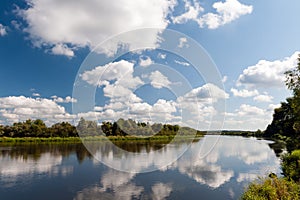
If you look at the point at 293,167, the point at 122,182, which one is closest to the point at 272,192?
the point at 293,167

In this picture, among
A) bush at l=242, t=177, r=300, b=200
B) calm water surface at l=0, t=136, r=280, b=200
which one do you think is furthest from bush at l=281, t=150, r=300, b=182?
bush at l=242, t=177, r=300, b=200

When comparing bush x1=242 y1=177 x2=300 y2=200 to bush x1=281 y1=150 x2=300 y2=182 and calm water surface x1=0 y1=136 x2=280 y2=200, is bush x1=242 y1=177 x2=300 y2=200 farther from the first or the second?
calm water surface x1=0 y1=136 x2=280 y2=200

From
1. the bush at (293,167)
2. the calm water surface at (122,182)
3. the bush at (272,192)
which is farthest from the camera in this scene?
the calm water surface at (122,182)

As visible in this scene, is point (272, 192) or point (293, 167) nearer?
point (272, 192)

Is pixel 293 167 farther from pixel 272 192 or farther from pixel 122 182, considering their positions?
pixel 122 182

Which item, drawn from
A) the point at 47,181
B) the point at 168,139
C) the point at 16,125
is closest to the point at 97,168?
the point at 47,181

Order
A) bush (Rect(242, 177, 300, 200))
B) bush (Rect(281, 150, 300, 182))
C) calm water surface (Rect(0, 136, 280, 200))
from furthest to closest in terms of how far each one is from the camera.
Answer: calm water surface (Rect(0, 136, 280, 200)), bush (Rect(281, 150, 300, 182)), bush (Rect(242, 177, 300, 200))

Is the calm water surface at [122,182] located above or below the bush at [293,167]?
below

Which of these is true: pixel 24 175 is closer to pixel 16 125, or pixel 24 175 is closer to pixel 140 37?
pixel 140 37

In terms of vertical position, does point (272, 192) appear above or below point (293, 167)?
above

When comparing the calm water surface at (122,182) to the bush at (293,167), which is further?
the calm water surface at (122,182)

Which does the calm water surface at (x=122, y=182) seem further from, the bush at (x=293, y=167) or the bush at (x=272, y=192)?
the bush at (x=272, y=192)

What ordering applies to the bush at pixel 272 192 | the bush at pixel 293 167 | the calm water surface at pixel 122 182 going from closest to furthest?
the bush at pixel 272 192 < the bush at pixel 293 167 < the calm water surface at pixel 122 182

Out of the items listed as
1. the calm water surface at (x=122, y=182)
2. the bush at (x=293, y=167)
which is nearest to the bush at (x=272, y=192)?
the bush at (x=293, y=167)
